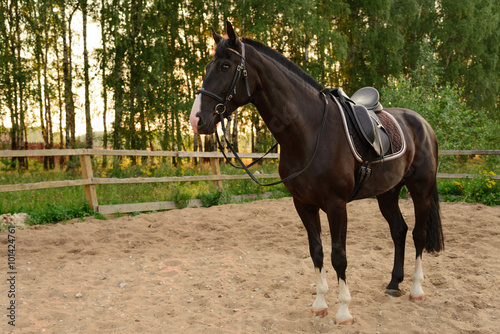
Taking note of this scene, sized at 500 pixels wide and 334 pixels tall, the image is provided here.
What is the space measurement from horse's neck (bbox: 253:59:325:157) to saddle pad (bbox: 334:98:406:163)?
32 centimetres

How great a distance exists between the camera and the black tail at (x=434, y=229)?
13.3 feet

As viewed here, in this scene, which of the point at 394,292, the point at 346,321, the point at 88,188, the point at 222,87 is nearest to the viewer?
the point at 222,87

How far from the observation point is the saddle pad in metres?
3.06

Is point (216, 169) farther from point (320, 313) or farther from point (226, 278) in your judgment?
point (320, 313)

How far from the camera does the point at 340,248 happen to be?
296 cm

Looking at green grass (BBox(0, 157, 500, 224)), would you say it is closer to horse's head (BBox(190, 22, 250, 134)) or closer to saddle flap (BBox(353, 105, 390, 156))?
horse's head (BBox(190, 22, 250, 134))

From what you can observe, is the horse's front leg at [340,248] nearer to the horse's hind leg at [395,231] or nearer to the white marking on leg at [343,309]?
the white marking on leg at [343,309]

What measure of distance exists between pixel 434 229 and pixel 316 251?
1754mm

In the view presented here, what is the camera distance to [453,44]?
21828 millimetres

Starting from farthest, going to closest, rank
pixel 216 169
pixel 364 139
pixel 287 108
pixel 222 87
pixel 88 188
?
pixel 216 169 → pixel 88 188 → pixel 364 139 → pixel 287 108 → pixel 222 87

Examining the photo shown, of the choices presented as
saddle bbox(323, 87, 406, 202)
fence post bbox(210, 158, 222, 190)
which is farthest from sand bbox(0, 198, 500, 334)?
fence post bbox(210, 158, 222, 190)

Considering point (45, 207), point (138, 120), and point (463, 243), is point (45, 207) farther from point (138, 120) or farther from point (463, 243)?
point (138, 120)

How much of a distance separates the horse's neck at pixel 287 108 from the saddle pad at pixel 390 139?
12.7 inches

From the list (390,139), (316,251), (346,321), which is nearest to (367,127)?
(390,139)
